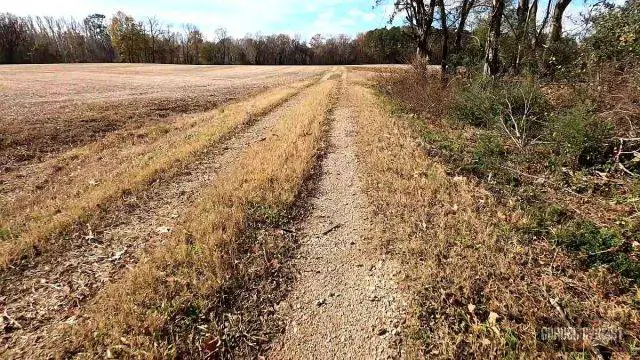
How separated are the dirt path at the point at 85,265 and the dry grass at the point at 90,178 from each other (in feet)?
1.40

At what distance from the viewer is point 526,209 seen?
5555 mm

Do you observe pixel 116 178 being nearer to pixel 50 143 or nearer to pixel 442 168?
pixel 50 143

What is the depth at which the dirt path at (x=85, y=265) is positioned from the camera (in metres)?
3.90

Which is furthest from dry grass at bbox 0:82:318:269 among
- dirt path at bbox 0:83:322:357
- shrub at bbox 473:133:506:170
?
shrub at bbox 473:133:506:170

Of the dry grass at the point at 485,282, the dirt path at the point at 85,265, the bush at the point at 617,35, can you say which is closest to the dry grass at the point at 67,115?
the dirt path at the point at 85,265

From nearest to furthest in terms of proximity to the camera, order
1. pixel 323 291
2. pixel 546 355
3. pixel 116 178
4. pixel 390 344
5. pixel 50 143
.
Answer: pixel 546 355, pixel 390 344, pixel 323 291, pixel 116 178, pixel 50 143

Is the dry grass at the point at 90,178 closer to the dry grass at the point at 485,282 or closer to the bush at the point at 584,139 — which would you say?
the dry grass at the point at 485,282

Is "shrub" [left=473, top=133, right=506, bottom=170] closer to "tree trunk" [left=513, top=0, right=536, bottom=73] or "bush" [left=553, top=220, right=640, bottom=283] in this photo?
"bush" [left=553, top=220, right=640, bottom=283]

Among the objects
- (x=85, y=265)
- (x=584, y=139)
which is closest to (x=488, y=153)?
(x=584, y=139)

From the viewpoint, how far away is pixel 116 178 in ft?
26.5

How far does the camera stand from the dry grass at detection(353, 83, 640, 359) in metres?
3.40

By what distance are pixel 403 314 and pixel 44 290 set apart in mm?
4156

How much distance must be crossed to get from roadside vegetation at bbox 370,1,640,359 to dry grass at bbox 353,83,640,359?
0.01m

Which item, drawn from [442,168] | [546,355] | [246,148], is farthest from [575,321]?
[246,148]
